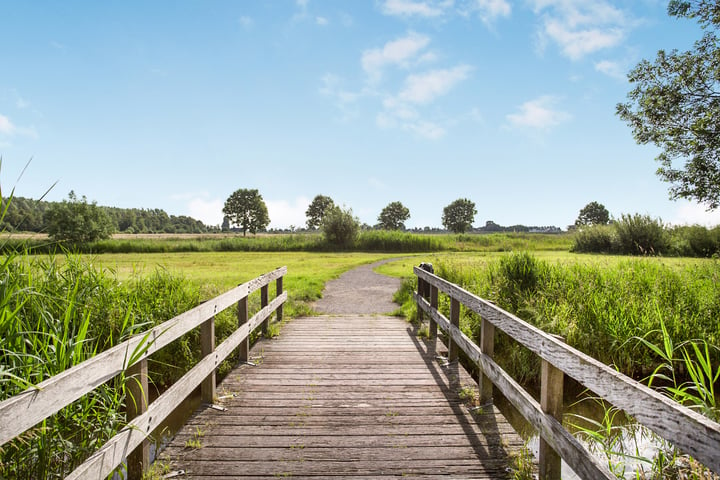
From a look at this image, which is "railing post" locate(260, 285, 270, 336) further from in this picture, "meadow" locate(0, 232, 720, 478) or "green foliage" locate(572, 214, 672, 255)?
"green foliage" locate(572, 214, 672, 255)

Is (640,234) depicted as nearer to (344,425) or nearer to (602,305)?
(602,305)

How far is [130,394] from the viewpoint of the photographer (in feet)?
8.09

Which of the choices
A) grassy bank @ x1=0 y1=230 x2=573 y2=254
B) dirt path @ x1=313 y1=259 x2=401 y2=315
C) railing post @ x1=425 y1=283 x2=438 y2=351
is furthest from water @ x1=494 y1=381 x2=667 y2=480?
grassy bank @ x1=0 y1=230 x2=573 y2=254

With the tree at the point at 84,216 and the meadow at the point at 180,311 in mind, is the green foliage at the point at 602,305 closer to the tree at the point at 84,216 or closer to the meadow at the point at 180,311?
the meadow at the point at 180,311

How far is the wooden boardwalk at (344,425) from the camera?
9.64 feet

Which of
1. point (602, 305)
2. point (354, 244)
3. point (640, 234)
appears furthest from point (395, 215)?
point (602, 305)

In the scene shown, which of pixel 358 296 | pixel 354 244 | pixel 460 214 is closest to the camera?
pixel 358 296

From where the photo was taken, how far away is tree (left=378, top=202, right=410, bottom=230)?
284 ft

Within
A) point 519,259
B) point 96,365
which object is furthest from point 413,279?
point 96,365

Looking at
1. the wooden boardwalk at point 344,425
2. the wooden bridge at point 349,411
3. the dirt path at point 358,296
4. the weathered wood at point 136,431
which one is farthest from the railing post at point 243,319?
the dirt path at point 358,296

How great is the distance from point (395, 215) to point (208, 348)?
83.7m

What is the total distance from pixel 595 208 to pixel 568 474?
4020 inches

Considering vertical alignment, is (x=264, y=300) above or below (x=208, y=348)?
above

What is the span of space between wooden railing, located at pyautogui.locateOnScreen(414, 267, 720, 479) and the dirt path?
604 cm
